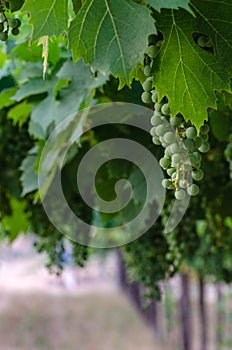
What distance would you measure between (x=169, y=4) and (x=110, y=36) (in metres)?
0.07

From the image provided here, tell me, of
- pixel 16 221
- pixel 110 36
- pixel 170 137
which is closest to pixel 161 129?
pixel 170 137

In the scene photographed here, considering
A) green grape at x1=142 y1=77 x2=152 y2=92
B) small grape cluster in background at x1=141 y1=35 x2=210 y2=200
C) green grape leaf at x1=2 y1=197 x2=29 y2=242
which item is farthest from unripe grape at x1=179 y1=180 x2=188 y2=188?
green grape leaf at x1=2 y1=197 x2=29 y2=242

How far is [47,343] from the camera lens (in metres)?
6.10

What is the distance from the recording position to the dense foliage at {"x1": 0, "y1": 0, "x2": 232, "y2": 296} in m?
0.61

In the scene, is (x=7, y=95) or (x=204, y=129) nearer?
(x=204, y=129)

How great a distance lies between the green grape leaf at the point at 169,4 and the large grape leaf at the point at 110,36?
0.02 metres

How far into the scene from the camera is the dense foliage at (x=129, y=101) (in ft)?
1.99

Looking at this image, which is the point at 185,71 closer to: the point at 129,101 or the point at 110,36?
the point at 110,36

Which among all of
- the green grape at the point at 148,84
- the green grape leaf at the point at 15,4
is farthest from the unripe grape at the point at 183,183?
the green grape leaf at the point at 15,4

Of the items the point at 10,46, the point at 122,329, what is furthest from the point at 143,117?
the point at 122,329

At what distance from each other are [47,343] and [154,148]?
5.25m

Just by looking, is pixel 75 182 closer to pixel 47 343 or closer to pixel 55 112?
pixel 55 112

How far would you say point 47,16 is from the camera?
1.99 ft

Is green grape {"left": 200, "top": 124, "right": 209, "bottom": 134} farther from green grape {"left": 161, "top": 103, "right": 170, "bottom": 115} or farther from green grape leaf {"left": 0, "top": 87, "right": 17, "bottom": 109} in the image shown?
green grape leaf {"left": 0, "top": 87, "right": 17, "bottom": 109}
